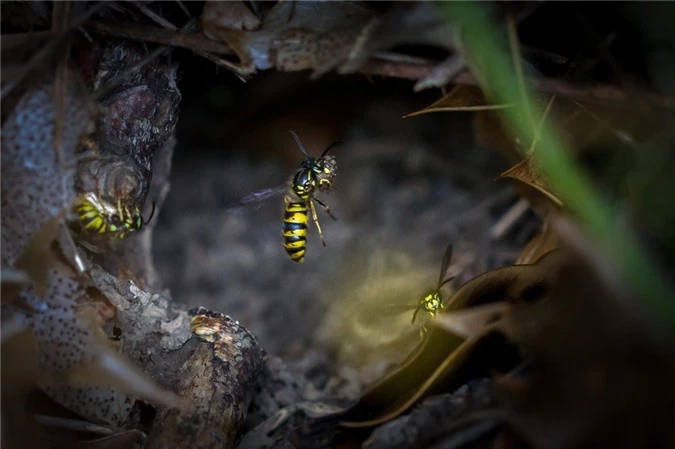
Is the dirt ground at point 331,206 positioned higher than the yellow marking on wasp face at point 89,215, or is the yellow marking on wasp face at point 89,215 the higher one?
the dirt ground at point 331,206

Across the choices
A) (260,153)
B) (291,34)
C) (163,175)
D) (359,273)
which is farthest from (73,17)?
(359,273)

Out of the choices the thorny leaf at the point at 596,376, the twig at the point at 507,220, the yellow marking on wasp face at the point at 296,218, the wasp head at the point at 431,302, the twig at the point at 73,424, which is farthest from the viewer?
the twig at the point at 507,220

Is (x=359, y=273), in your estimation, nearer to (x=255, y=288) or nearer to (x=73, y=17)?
(x=255, y=288)

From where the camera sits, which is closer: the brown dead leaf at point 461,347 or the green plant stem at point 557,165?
the green plant stem at point 557,165

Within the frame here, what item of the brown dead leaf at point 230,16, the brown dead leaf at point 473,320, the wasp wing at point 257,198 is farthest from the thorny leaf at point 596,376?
the wasp wing at point 257,198

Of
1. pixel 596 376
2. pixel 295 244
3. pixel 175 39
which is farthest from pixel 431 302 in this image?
pixel 175 39

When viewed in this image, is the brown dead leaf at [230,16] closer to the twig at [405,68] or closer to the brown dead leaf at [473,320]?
the twig at [405,68]

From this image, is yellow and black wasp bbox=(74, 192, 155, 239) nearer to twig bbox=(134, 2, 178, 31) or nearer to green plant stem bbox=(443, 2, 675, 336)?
twig bbox=(134, 2, 178, 31)
